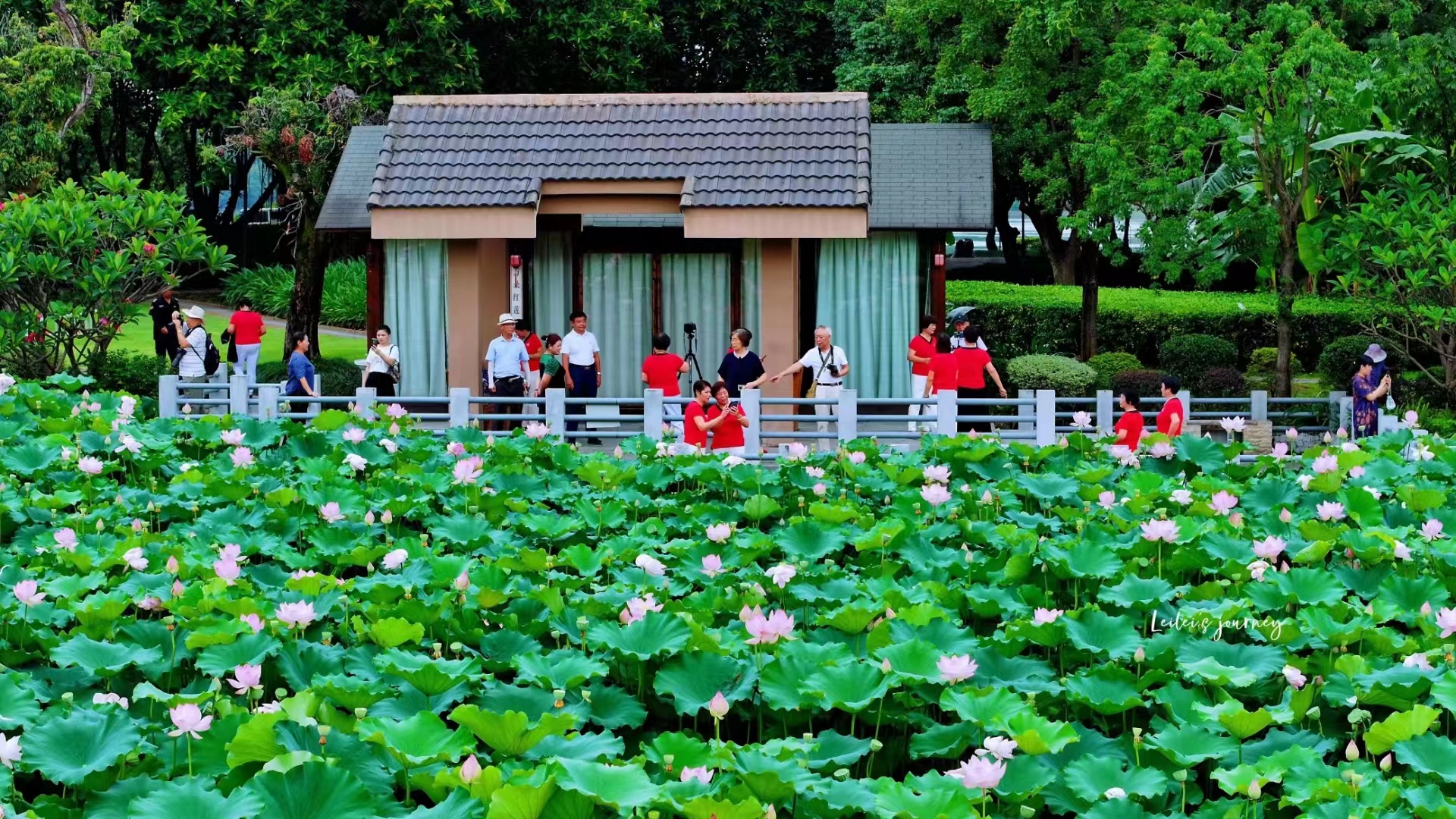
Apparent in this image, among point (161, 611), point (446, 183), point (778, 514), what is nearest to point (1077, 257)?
point (446, 183)

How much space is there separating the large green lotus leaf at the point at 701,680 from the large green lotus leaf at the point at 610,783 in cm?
109

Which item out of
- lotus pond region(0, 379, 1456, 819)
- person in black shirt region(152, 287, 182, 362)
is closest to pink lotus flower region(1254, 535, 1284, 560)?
lotus pond region(0, 379, 1456, 819)

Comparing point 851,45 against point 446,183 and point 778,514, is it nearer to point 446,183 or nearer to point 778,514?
point 446,183

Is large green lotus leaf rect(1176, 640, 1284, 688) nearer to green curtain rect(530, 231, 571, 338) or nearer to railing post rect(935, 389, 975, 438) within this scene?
railing post rect(935, 389, 975, 438)

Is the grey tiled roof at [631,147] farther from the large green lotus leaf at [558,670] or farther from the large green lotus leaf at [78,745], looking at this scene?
the large green lotus leaf at [78,745]

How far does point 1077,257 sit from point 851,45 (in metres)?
6.38

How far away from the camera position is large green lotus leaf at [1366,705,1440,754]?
5.42m

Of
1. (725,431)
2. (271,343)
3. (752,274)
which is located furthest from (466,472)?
(271,343)

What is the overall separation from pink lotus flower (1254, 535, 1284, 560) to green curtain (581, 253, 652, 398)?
1255 centimetres

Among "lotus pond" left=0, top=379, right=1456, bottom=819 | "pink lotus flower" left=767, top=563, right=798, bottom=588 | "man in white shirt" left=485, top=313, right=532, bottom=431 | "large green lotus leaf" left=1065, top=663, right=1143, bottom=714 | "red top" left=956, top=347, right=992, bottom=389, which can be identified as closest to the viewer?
"lotus pond" left=0, top=379, right=1456, bottom=819

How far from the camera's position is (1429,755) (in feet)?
17.5

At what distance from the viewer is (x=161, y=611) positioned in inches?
283

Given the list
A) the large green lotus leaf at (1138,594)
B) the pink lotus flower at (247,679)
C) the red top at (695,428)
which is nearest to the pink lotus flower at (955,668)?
Answer: the large green lotus leaf at (1138,594)

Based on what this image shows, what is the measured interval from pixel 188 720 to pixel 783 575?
2.68 metres
